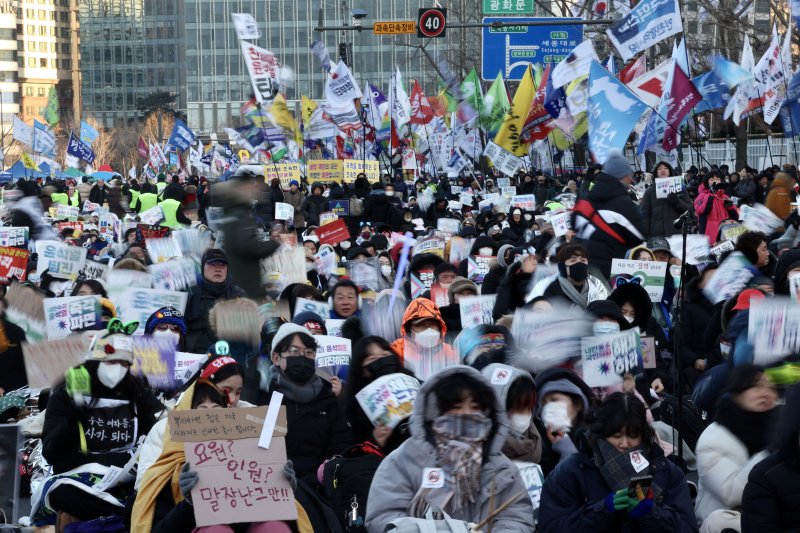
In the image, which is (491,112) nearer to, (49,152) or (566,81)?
(566,81)

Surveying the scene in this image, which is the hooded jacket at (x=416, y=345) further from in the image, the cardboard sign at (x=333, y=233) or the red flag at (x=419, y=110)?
the red flag at (x=419, y=110)

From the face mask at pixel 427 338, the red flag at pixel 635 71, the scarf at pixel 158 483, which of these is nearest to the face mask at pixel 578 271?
the face mask at pixel 427 338

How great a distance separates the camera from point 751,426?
19.1 feet

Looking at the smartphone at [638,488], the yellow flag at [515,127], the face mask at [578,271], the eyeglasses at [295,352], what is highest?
the yellow flag at [515,127]

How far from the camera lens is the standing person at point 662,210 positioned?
52.0 ft

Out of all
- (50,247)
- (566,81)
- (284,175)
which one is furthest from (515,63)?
(50,247)

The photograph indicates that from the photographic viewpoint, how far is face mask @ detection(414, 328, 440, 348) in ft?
24.8

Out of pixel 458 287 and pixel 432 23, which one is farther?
pixel 432 23

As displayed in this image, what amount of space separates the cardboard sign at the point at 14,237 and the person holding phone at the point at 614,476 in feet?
33.8

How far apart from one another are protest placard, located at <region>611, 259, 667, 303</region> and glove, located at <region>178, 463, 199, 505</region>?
5.86m

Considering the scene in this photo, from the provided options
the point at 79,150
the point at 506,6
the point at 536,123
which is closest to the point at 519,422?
the point at 506,6

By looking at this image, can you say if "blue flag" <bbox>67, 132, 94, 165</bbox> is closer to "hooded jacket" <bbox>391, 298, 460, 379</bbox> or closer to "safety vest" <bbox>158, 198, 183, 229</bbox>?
"safety vest" <bbox>158, 198, 183, 229</bbox>

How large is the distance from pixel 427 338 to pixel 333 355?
0.82m

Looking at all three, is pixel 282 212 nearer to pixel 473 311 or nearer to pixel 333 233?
pixel 333 233
